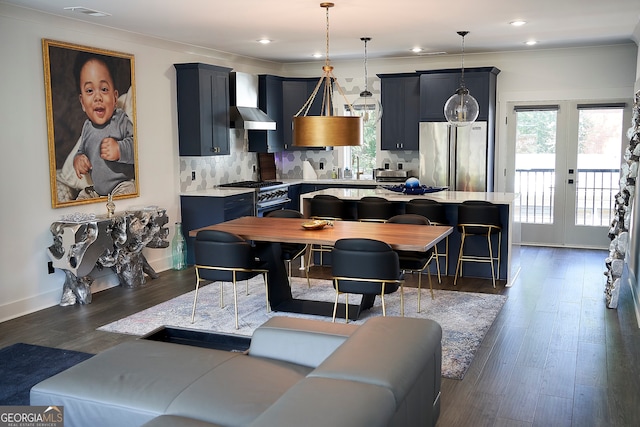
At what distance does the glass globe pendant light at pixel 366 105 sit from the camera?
25.2 ft

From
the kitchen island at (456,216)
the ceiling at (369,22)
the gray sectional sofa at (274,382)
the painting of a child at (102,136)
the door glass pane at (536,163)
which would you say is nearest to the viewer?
the gray sectional sofa at (274,382)

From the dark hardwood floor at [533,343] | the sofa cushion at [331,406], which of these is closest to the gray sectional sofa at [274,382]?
the sofa cushion at [331,406]

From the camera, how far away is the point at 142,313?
5.57m

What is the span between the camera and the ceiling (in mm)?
5434

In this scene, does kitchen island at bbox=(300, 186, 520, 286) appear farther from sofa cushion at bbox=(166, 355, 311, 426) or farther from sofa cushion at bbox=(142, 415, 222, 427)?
sofa cushion at bbox=(142, 415, 222, 427)

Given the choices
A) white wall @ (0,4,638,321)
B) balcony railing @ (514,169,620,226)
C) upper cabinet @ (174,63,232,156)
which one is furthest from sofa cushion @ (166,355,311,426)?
balcony railing @ (514,169,620,226)

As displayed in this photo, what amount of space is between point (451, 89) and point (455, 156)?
95 centimetres

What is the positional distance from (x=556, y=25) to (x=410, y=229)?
9.96ft

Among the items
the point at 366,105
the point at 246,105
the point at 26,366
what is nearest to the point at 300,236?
the point at 26,366

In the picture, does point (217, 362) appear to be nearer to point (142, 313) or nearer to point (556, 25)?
point (142, 313)

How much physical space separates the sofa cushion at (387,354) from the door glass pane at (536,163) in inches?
250

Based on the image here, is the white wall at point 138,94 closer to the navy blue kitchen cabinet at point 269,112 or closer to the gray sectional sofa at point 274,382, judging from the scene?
the navy blue kitchen cabinet at point 269,112

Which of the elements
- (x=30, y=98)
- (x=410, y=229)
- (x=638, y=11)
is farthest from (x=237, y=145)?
(x=638, y=11)

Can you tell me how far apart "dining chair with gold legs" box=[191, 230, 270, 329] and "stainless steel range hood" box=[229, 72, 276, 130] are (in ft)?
11.1
